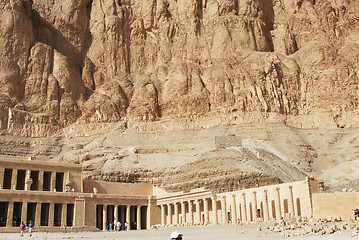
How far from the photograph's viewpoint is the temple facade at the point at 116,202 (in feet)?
144

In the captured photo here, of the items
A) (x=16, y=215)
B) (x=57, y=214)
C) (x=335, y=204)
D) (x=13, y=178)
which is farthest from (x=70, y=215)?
(x=335, y=204)

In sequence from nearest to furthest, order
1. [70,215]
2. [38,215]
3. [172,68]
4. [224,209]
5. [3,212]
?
[38,215] < [3,212] < [224,209] < [70,215] < [172,68]

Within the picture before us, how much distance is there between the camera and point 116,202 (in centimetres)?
5566

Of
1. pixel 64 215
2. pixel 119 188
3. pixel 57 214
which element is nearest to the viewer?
pixel 64 215

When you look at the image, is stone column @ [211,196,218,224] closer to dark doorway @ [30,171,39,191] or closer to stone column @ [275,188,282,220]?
stone column @ [275,188,282,220]

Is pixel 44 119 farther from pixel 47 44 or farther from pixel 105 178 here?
pixel 105 178

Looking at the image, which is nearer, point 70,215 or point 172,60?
point 70,215

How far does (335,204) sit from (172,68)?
72.7 meters

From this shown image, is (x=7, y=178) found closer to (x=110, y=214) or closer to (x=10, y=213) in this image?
(x=10, y=213)

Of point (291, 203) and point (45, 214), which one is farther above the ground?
point (291, 203)

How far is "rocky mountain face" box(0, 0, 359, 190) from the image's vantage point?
90062 mm

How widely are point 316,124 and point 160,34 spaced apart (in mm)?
45188

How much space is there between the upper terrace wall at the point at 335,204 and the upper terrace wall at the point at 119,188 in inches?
1119

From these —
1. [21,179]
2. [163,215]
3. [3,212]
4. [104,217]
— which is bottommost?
[163,215]
